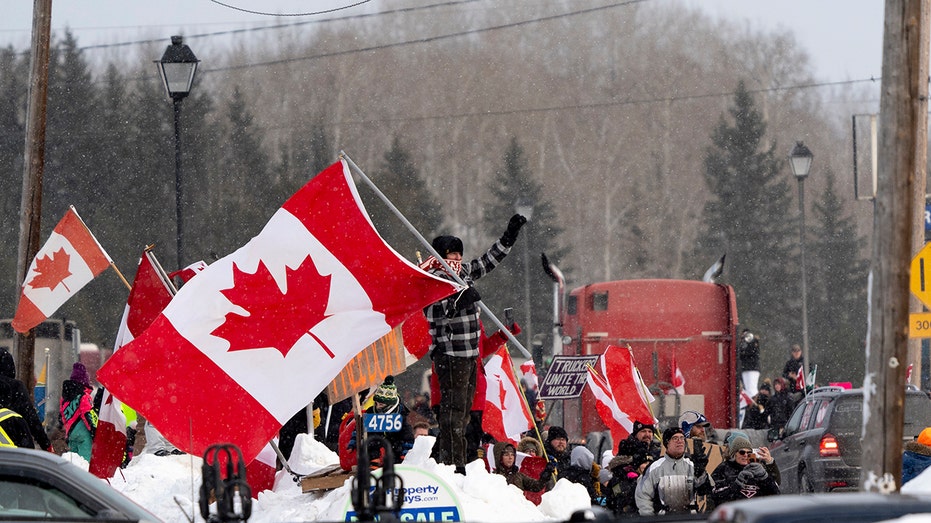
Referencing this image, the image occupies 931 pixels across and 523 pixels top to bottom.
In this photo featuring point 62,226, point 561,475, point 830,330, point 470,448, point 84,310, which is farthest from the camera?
point 830,330

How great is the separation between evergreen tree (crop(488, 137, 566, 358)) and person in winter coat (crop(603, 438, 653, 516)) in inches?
1599

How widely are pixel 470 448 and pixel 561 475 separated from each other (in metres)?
2.83

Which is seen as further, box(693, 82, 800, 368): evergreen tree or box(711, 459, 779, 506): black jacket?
box(693, 82, 800, 368): evergreen tree

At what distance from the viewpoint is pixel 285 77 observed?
245 feet

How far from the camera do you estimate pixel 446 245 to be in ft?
36.2

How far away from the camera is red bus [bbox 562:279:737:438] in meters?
24.3

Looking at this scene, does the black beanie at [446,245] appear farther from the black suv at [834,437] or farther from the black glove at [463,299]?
the black suv at [834,437]

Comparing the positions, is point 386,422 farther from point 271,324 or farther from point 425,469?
point 425,469

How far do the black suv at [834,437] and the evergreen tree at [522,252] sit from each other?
123 feet

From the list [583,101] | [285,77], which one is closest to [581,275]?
[583,101]

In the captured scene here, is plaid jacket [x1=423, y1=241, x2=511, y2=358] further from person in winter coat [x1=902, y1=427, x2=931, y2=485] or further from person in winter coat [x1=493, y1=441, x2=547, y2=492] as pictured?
person in winter coat [x1=902, y1=427, x2=931, y2=485]

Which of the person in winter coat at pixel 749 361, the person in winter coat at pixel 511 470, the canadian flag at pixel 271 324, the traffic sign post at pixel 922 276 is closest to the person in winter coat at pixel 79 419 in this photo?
the person in winter coat at pixel 511 470

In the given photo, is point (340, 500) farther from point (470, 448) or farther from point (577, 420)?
point (577, 420)

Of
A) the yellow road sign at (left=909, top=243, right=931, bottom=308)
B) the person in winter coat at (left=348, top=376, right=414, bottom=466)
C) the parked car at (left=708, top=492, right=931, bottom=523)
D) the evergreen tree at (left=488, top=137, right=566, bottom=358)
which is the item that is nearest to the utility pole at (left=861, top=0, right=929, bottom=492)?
the yellow road sign at (left=909, top=243, right=931, bottom=308)
